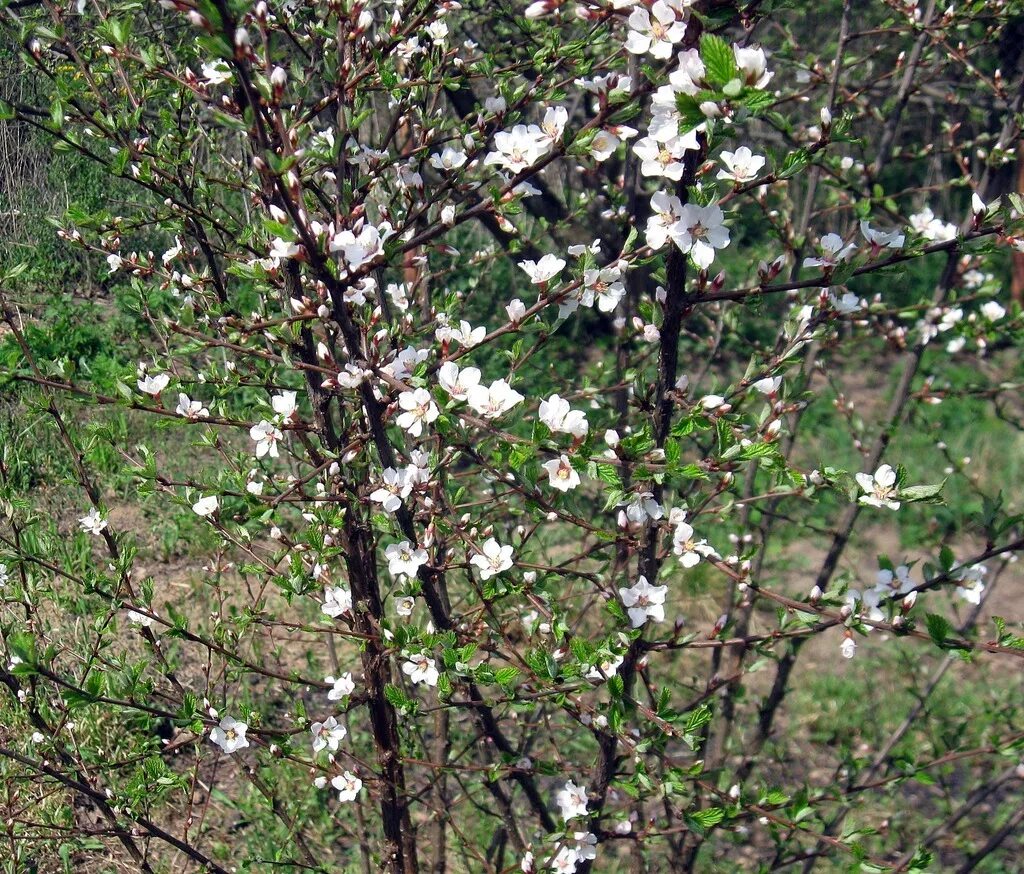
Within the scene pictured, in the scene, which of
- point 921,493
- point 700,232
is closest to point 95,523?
point 700,232

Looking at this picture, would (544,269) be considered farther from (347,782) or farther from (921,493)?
(347,782)

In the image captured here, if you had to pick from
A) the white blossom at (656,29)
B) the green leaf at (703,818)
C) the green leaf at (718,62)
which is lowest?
the green leaf at (703,818)

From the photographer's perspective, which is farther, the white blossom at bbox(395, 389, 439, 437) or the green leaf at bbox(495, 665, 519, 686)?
the green leaf at bbox(495, 665, 519, 686)

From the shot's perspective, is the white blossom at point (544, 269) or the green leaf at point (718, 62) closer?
the green leaf at point (718, 62)

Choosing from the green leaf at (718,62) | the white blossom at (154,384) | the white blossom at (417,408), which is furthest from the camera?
the white blossom at (154,384)

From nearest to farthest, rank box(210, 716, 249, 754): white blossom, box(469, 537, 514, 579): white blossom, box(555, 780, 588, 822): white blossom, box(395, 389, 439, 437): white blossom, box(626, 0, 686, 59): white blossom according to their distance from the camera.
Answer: box(626, 0, 686, 59): white blossom, box(395, 389, 439, 437): white blossom, box(469, 537, 514, 579): white blossom, box(210, 716, 249, 754): white blossom, box(555, 780, 588, 822): white blossom

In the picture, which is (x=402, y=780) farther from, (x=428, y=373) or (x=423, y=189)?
(x=423, y=189)

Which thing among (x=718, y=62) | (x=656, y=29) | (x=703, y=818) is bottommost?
(x=703, y=818)

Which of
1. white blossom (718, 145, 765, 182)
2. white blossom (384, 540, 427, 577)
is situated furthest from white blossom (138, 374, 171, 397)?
white blossom (718, 145, 765, 182)

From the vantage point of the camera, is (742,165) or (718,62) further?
(742,165)

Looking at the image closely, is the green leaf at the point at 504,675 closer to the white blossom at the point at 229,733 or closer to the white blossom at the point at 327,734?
the white blossom at the point at 327,734

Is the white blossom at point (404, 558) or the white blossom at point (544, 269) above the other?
the white blossom at point (544, 269)

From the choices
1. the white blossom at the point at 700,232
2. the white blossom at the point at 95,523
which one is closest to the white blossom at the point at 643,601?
the white blossom at the point at 700,232

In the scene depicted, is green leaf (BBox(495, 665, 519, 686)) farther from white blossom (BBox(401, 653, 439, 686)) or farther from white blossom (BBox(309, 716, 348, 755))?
white blossom (BBox(309, 716, 348, 755))
